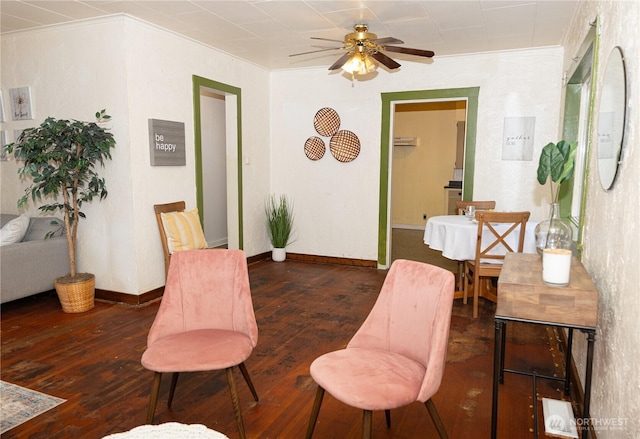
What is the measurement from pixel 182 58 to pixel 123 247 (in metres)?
2.00

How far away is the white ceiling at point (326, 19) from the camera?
12.0 feet

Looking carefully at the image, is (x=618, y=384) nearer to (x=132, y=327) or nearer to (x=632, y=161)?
(x=632, y=161)

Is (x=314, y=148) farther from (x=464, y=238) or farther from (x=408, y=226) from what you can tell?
(x=408, y=226)

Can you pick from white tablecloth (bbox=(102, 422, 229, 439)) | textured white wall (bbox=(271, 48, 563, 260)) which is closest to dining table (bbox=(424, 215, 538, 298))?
textured white wall (bbox=(271, 48, 563, 260))

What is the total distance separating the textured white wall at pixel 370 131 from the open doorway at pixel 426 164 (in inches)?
106

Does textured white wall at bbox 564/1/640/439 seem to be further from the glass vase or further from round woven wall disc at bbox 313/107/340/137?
round woven wall disc at bbox 313/107/340/137

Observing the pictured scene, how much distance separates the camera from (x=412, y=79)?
5.40 metres

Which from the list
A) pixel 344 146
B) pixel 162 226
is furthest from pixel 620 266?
pixel 344 146

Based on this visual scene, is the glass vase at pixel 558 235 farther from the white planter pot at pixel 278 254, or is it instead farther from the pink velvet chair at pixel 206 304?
the white planter pot at pixel 278 254

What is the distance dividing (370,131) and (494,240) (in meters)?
2.34

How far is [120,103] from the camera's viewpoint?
Answer: 4.04 metres

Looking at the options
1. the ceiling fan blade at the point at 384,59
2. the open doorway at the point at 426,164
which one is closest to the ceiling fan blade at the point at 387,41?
the ceiling fan blade at the point at 384,59

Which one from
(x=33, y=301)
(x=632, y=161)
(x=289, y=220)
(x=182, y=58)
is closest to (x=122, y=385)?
(x=33, y=301)

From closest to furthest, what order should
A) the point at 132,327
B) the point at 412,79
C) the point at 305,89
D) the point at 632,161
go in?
the point at 632,161 → the point at 132,327 → the point at 412,79 → the point at 305,89
